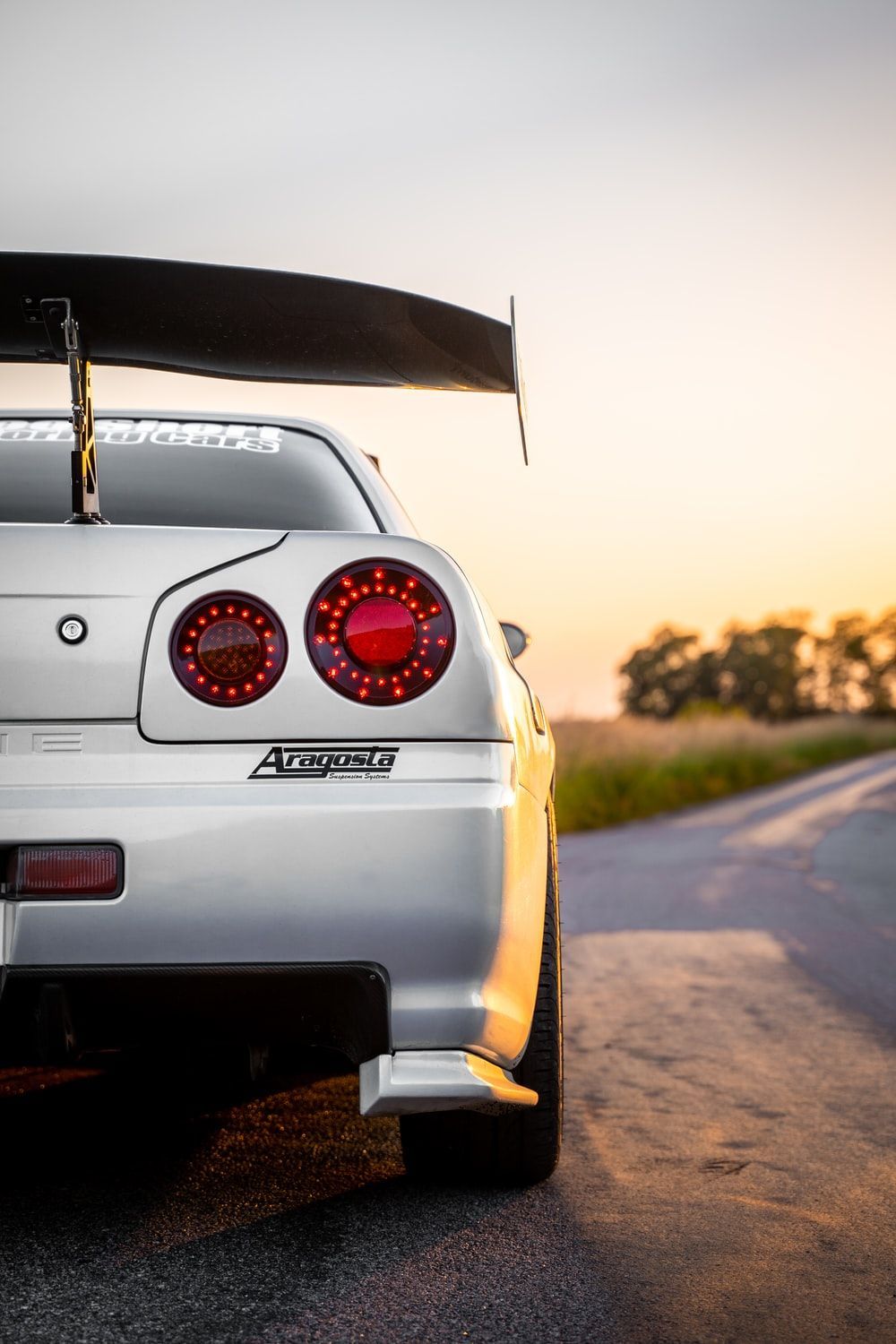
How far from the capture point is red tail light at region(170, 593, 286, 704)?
209cm

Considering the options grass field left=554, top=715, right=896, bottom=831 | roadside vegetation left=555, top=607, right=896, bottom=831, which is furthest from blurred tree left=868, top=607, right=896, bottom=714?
grass field left=554, top=715, right=896, bottom=831

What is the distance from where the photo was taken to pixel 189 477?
2916 millimetres

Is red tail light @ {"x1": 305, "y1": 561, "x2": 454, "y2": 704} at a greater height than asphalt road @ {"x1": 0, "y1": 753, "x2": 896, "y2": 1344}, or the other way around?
red tail light @ {"x1": 305, "y1": 561, "x2": 454, "y2": 704}

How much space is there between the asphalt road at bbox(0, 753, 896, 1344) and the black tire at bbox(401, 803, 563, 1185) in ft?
0.19

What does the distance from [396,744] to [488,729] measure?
0.55 ft

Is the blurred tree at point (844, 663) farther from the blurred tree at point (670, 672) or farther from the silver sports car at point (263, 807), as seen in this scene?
the silver sports car at point (263, 807)

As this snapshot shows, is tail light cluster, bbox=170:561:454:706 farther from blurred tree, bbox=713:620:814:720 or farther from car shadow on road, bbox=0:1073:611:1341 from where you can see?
blurred tree, bbox=713:620:814:720

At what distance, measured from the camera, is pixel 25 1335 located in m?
1.87

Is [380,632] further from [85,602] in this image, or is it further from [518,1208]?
[518,1208]

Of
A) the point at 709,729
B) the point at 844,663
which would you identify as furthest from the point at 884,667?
the point at 709,729

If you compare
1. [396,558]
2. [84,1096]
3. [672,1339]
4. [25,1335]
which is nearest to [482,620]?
[396,558]

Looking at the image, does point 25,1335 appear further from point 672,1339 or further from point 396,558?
point 396,558

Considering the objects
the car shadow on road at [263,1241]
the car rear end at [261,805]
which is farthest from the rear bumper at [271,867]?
the car shadow on road at [263,1241]

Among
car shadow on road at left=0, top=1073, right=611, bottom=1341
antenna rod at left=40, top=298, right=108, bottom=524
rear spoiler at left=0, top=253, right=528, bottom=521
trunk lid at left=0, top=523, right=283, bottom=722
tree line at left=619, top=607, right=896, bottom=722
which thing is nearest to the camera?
car shadow on road at left=0, top=1073, right=611, bottom=1341
